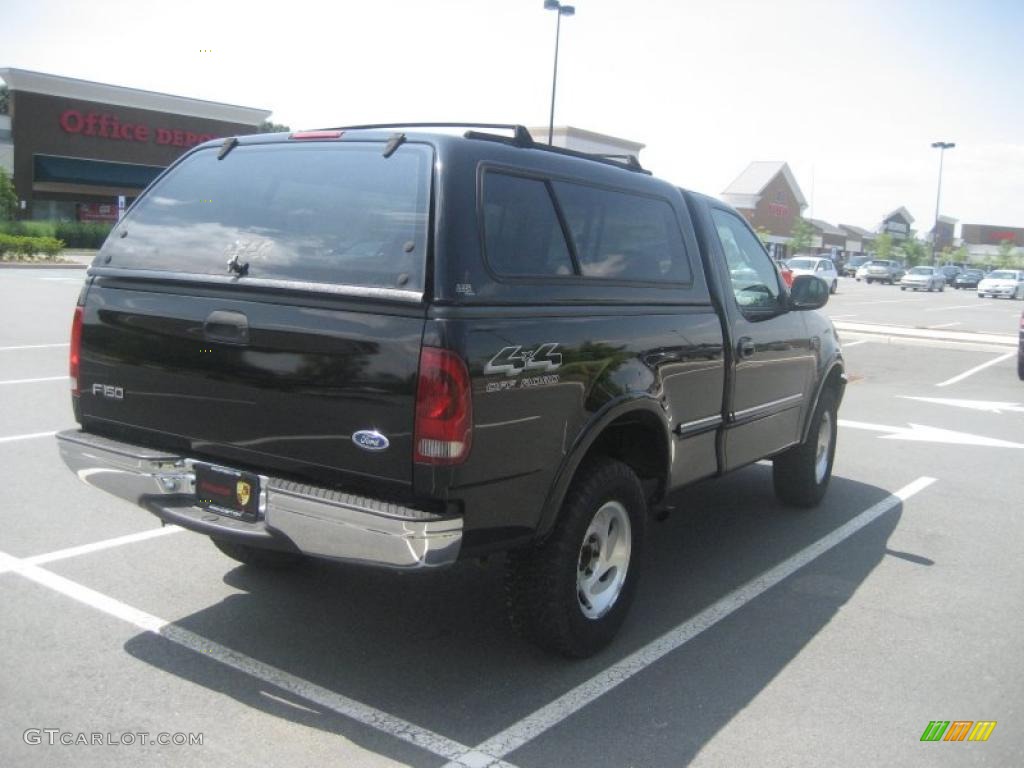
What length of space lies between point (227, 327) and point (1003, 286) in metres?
55.9

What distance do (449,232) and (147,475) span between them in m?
1.50

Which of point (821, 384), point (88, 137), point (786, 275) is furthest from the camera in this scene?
point (88, 137)

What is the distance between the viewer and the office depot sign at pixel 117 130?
45.4 metres

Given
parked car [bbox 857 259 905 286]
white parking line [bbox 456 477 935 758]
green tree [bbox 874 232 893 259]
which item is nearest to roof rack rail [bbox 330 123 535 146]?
white parking line [bbox 456 477 935 758]

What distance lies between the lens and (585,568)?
13.9ft

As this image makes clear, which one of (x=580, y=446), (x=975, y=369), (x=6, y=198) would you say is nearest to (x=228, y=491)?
(x=580, y=446)

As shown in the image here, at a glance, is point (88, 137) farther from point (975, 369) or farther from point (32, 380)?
point (975, 369)

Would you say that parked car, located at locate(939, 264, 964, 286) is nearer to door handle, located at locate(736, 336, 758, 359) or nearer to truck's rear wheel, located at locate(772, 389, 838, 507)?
truck's rear wheel, located at locate(772, 389, 838, 507)

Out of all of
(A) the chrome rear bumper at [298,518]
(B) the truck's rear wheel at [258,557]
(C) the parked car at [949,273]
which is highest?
(C) the parked car at [949,273]

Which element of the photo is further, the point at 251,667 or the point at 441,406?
the point at 251,667

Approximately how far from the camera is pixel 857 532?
6.36 metres

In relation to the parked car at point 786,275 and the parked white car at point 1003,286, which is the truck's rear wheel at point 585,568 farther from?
the parked white car at point 1003,286

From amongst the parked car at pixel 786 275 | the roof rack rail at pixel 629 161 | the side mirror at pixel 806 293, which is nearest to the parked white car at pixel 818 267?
the parked car at pixel 786 275

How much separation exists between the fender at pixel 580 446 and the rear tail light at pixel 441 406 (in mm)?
579
